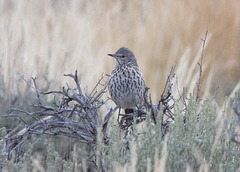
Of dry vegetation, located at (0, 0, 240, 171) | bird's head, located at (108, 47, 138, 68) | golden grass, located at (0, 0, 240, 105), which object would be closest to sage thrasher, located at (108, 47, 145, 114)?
bird's head, located at (108, 47, 138, 68)

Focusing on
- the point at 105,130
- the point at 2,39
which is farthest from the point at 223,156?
the point at 2,39

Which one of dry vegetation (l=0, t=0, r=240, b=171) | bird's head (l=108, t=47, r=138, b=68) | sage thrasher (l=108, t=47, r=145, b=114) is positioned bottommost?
sage thrasher (l=108, t=47, r=145, b=114)

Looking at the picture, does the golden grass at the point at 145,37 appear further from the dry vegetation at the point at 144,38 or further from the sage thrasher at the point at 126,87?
the sage thrasher at the point at 126,87

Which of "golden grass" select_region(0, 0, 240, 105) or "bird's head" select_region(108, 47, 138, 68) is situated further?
"golden grass" select_region(0, 0, 240, 105)

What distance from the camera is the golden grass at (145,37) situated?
7.89 m

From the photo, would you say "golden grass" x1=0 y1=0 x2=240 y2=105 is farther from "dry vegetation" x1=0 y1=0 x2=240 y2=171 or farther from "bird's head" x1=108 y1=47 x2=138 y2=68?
"bird's head" x1=108 y1=47 x2=138 y2=68

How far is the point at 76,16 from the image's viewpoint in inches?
375

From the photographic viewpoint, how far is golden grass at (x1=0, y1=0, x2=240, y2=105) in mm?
7895

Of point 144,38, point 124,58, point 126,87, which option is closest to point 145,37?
point 144,38

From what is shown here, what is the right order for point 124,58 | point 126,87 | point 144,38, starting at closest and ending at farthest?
point 126,87 → point 124,58 → point 144,38

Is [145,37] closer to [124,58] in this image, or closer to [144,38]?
[144,38]

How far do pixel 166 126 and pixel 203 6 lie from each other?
483 centimetres

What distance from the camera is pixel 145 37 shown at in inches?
340

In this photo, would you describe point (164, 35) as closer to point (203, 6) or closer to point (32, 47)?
point (203, 6)
